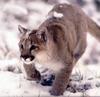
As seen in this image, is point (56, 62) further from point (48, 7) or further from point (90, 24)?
point (48, 7)

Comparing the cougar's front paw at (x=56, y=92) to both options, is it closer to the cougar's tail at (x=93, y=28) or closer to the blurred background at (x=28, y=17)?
the cougar's tail at (x=93, y=28)

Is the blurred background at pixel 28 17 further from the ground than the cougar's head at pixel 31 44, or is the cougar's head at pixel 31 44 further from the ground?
the cougar's head at pixel 31 44

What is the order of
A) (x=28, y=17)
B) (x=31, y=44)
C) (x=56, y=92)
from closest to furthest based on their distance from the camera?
(x=31, y=44) < (x=56, y=92) < (x=28, y=17)

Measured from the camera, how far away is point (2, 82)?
243 inches

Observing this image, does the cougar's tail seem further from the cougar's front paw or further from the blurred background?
the blurred background

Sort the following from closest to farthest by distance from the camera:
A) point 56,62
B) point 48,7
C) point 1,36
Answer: point 56,62
point 1,36
point 48,7

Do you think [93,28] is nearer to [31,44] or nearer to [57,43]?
[57,43]

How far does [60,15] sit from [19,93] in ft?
4.17

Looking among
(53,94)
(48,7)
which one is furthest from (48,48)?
(48,7)

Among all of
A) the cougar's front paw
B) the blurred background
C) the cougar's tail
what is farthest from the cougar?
the blurred background

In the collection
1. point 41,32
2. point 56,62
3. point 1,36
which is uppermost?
point 41,32

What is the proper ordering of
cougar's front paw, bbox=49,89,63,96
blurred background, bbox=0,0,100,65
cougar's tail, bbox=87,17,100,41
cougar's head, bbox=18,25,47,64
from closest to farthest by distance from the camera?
cougar's head, bbox=18,25,47,64 → cougar's front paw, bbox=49,89,63,96 → cougar's tail, bbox=87,17,100,41 → blurred background, bbox=0,0,100,65

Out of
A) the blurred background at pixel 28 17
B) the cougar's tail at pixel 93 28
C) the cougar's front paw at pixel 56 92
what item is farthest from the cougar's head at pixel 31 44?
the blurred background at pixel 28 17

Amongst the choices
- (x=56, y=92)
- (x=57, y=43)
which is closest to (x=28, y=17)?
(x=57, y=43)
